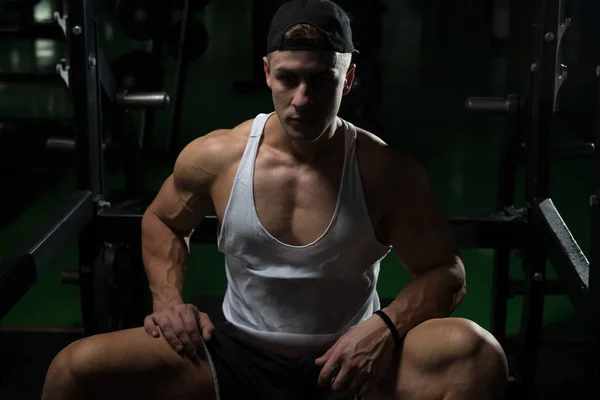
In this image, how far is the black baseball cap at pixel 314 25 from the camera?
1438 millimetres

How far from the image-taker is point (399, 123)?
3.88 m

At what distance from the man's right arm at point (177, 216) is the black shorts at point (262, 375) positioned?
14 centimetres

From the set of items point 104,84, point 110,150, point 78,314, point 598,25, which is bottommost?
point 78,314

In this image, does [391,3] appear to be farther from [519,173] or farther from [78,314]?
[78,314]

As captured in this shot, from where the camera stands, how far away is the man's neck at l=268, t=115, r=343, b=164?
5.18 ft

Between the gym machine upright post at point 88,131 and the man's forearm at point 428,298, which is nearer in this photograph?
the man's forearm at point 428,298

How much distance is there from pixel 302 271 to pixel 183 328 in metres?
0.24

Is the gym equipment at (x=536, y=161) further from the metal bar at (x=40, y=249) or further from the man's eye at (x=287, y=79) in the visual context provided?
the metal bar at (x=40, y=249)

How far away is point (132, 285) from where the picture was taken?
7.73 feet

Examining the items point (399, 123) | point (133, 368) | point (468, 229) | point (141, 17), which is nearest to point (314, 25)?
point (133, 368)

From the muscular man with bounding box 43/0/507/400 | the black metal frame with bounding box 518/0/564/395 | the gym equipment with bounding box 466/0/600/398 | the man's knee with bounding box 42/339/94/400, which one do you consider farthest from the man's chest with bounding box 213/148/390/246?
the black metal frame with bounding box 518/0/564/395

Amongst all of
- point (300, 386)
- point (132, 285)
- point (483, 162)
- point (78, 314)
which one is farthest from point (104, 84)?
point (483, 162)

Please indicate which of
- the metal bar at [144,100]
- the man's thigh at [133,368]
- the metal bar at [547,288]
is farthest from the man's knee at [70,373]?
the metal bar at [547,288]

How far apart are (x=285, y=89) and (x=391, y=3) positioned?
2389 mm
